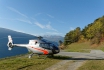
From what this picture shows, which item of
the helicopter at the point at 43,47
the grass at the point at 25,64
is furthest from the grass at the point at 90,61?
the helicopter at the point at 43,47

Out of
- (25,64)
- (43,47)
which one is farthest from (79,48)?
(25,64)

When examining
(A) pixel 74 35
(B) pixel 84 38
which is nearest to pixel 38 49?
(B) pixel 84 38

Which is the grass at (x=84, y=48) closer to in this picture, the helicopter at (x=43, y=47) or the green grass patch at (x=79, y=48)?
the green grass patch at (x=79, y=48)

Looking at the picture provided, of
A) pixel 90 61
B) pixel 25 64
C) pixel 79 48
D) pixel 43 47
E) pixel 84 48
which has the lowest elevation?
pixel 90 61

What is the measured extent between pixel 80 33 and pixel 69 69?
80952 mm

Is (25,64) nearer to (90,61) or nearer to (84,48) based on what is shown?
(90,61)

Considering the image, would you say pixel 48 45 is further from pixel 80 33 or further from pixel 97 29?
pixel 80 33

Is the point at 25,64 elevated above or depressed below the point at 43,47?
below

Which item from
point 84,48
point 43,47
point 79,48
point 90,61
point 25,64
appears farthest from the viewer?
point 79,48

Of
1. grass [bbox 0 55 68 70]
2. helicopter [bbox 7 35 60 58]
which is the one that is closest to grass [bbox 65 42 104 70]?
grass [bbox 0 55 68 70]

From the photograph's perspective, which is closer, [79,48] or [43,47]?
[43,47]

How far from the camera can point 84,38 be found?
3472 inches

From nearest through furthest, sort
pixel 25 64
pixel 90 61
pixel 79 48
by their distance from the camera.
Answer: pixel 25 64 < pixel 90 61 < pixel 79 48

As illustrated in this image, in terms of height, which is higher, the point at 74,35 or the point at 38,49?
the point at 74,35
